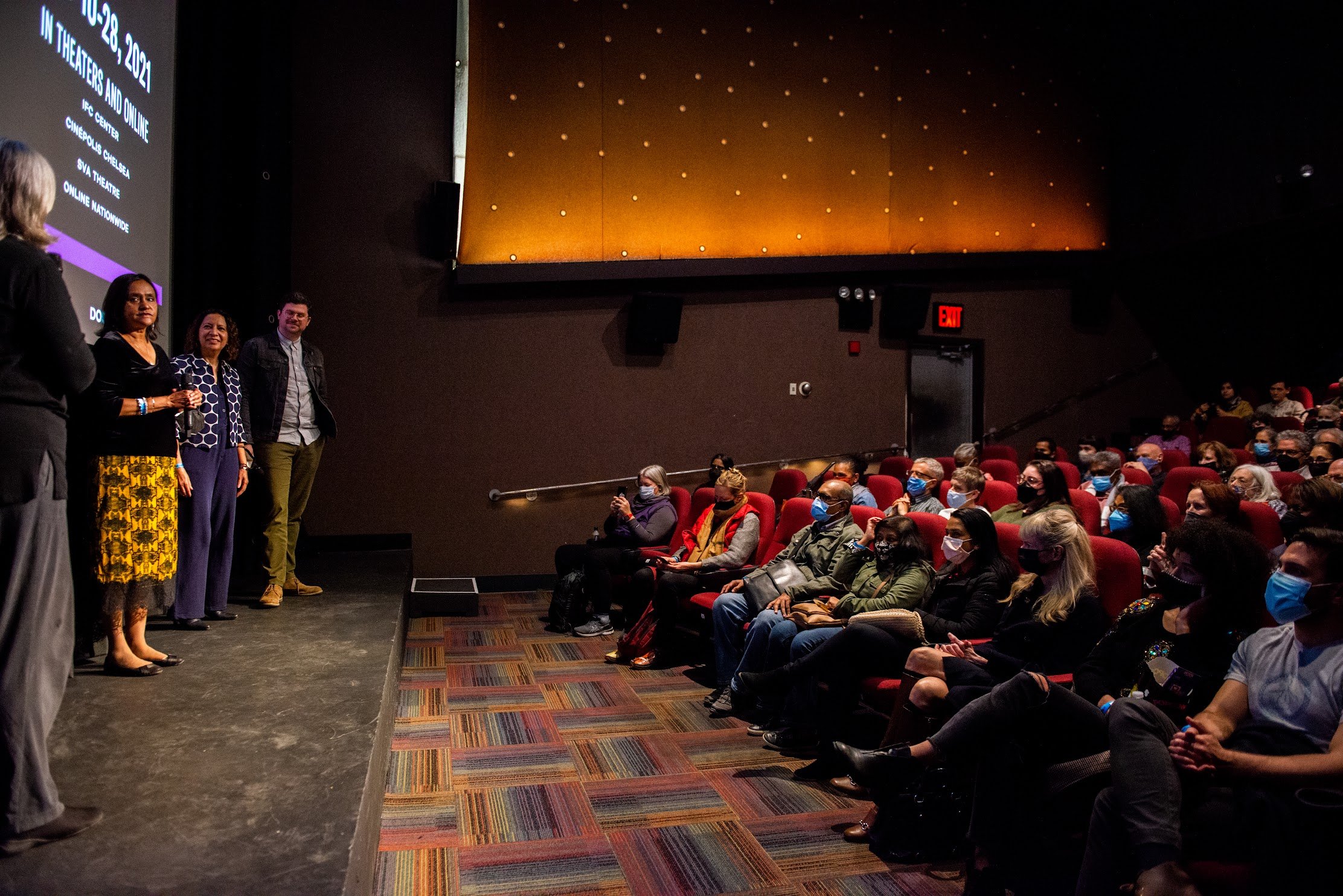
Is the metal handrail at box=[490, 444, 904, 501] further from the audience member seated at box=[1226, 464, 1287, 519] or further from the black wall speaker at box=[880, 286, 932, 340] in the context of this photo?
the audience member seated at box=[1226, 464, 1287, 519]

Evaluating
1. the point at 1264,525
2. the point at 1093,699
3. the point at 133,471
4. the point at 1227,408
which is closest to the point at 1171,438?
the point at 1227,408

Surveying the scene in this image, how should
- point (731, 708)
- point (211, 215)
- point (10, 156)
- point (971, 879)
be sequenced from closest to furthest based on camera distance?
1. point (10, 156)
2. point (971, 879)
3. point (731, 708)
4. point (211, 215)

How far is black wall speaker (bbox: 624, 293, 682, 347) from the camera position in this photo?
6.19 metres

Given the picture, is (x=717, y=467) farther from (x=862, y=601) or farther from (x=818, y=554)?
Result: (x=862, y=601)

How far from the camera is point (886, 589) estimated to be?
316 cm

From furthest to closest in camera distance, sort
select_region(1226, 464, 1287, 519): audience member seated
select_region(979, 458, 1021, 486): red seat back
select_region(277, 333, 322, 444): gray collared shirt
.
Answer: select_region(979, 458, 1021, 486): red seat back → select_region(1226, 464, 1287, 519): audience member seated → select_region(277, 333, 322, 444): gray collared shirt

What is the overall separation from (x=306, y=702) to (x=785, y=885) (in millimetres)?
1307

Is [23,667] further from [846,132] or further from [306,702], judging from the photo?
[846,132]

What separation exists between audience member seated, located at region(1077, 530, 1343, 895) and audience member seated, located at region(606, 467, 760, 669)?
2401 millimetres

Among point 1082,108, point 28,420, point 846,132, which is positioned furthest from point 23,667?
point 1082,108

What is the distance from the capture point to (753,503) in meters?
4.55

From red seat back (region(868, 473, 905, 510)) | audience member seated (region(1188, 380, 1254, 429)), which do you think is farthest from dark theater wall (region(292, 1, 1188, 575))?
audience member seated (region(1188, 380, 1254, 429))

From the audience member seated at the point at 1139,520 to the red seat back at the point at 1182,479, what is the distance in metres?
1.38

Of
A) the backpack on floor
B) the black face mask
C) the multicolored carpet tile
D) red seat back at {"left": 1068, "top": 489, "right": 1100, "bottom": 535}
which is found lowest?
the multicolored carpet tile
